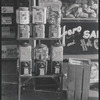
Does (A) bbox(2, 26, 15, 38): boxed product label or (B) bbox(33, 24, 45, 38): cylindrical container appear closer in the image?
(B) bbox(33, 24, 45, 38): cylindrical container

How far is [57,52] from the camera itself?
5031 mm

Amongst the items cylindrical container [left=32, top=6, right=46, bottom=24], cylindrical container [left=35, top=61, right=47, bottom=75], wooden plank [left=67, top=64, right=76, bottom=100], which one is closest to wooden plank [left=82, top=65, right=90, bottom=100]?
wooden plank [left=67, top=64, right=76, bottom=100]

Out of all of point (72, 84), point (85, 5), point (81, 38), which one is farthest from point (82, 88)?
point (85, 5)

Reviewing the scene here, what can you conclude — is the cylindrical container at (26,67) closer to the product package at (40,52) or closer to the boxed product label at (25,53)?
the boxed product label at (25,53)

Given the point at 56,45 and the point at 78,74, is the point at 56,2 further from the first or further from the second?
the point at 78,74

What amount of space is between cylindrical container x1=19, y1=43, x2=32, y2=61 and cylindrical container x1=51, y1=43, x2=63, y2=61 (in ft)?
1.20

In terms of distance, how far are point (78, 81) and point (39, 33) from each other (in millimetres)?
984

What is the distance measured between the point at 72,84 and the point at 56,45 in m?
0.68

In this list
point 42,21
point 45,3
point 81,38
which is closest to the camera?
point 42,21

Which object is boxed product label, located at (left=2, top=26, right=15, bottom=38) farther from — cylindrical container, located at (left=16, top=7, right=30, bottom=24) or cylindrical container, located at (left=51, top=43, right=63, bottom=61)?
cylindrical container, located at (left=51, top=43, right=63, bottom=61)

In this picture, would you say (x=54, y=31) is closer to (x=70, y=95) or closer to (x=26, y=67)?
(x=26, y=67)

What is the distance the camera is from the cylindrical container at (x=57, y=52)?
502cm

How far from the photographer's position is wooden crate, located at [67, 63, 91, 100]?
5.00 metres

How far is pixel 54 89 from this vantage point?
218 inches
